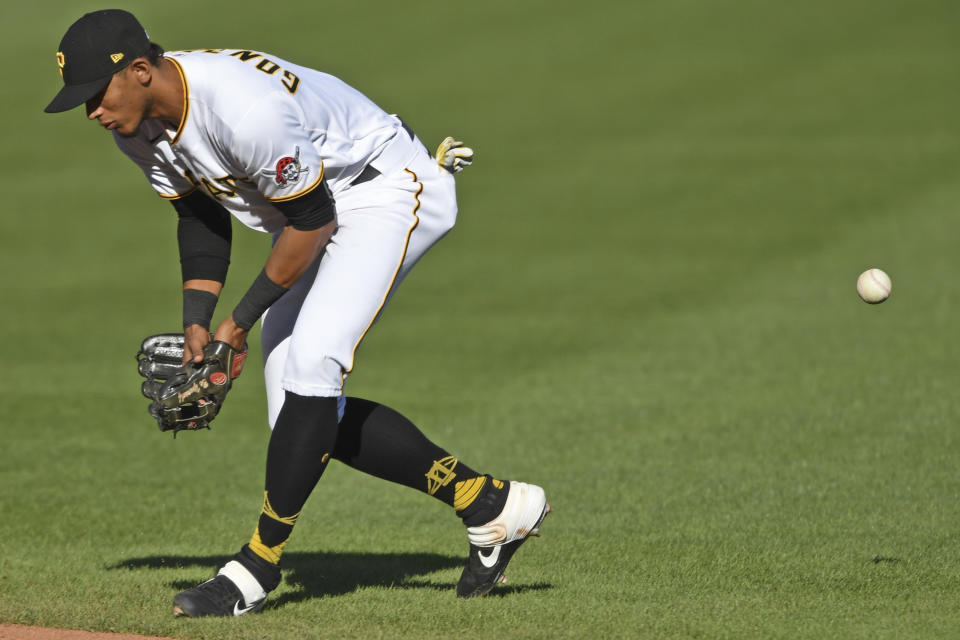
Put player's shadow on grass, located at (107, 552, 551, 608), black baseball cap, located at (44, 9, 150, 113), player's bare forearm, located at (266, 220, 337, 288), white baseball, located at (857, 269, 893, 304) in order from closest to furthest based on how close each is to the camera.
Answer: black baseball cap, located at (44, 9, 150, 113) < player's bare forearm, located at (266, 220, 337, 288) < player's shadow on grass, located at (107, 552, 551, 608) < white baseball, located at (857, 269, 893, 304)

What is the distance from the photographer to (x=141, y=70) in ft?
13.8

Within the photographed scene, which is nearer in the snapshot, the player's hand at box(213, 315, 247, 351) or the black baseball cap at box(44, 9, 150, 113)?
the black baseball cap at box(44, 9, 150, 113)

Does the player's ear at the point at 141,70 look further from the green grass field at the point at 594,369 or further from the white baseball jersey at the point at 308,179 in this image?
the green grass field at the point at 594,369

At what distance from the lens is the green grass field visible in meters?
5.06

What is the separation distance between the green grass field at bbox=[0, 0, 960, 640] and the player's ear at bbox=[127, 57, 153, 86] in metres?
1.89

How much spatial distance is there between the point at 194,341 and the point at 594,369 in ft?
18.9

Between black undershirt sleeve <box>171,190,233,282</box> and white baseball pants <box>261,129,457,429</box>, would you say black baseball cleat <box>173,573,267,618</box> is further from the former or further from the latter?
black undershirt sleeve <box>171,190,233,282</box>

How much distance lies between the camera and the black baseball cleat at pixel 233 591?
4441 millimetres

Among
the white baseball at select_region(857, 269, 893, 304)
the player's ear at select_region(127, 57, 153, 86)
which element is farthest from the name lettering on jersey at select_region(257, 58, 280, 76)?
the white baseball at select_region(857, 269, 893, 304)

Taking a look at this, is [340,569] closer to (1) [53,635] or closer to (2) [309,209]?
(1) [53,635]

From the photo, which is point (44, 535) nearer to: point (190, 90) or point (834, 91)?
point (190, 90)

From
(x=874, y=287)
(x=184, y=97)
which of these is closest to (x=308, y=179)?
(x=184, y=97)

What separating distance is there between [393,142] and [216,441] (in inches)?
168

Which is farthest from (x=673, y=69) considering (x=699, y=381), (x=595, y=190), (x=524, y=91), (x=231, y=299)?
(x=699, y=381)
